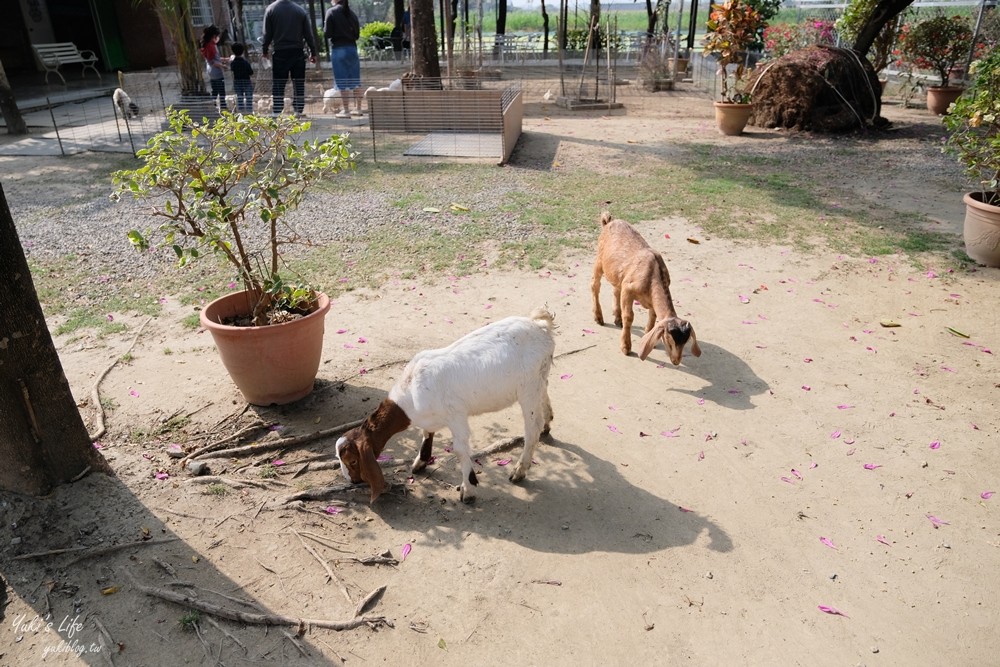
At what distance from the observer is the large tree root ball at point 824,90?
1425 cm

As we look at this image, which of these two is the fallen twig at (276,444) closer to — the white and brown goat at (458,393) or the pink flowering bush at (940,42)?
the white and brown goat at (458,393)

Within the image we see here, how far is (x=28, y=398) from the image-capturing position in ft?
11.6

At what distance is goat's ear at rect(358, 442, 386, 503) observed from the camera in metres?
3.77

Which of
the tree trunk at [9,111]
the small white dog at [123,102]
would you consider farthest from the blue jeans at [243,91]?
the tree trunk at [9,111]

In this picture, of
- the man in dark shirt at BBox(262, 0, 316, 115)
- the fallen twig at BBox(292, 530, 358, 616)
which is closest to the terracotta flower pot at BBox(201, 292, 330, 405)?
the fallen twig at BBox(292, 530, 358, 616)

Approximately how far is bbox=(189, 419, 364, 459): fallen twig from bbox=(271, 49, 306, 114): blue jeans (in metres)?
11.7

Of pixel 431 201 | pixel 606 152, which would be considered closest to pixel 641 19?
pixel 606 152

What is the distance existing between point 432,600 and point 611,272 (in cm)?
347

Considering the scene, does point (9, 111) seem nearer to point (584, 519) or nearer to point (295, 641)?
point (295, 641)

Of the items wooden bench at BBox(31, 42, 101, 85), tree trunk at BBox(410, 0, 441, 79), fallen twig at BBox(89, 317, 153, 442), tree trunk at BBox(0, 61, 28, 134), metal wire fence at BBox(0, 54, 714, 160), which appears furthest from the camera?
wooden bench at BBox(31, 42, 101, 85)

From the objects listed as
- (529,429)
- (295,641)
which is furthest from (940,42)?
(295,641)

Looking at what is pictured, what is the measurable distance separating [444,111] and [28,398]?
11.5 m

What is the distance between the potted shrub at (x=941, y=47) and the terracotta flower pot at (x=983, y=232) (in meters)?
10.9

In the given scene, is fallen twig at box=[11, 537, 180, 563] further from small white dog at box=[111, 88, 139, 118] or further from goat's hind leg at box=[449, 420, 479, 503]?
small white dog at box=[111, 88, 139, 118]
